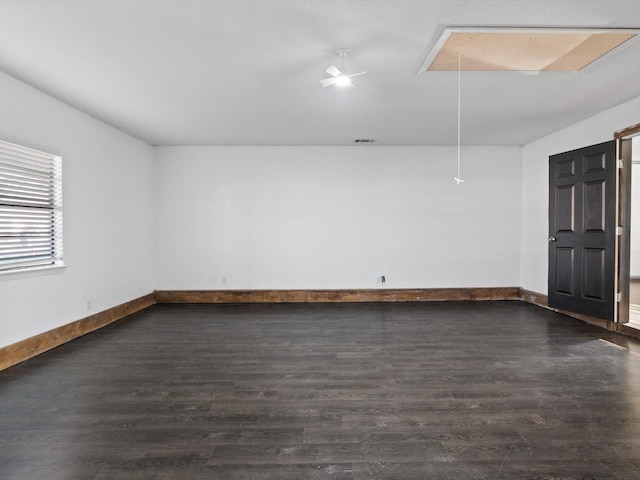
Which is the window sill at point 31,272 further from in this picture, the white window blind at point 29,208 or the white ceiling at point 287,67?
the white ceiling at point 287,67

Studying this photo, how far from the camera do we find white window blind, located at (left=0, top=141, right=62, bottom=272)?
10.2ft

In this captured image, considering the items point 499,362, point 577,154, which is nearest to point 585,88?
point 577,154

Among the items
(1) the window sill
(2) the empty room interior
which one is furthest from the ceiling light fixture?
(1) the window sill

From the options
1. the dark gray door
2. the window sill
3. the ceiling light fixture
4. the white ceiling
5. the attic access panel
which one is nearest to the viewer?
the white ceiling

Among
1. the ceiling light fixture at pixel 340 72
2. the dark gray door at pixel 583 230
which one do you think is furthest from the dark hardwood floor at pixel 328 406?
the ceiling light fixture at pixel 340 72

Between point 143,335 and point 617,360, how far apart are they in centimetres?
487

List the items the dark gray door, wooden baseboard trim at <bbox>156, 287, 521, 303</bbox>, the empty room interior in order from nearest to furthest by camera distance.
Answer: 1. the empty room interior
2. the dark gray door
3. wooden baseboard trim at <bbox>156, 287, 521, 303</bbox>

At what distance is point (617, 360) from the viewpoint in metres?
3.12

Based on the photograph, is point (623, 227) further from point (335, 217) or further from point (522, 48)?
point (335, 217)

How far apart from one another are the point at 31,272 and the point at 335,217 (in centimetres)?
A: 402

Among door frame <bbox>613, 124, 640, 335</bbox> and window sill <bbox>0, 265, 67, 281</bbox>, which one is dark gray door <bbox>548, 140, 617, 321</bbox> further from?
window sill <bbox>0, 265, 67, 281</bbox>

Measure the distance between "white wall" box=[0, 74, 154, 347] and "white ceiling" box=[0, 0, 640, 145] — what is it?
0.23 meters

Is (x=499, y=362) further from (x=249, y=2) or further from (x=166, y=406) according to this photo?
(x=249, y=2)

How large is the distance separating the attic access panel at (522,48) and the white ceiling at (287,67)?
84 mm
